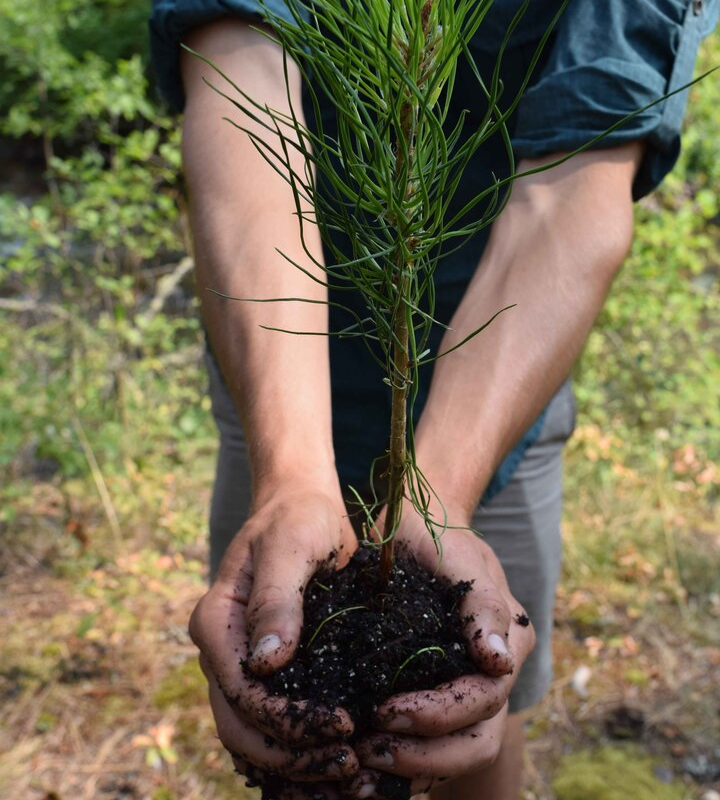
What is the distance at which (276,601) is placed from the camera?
1.04 metres

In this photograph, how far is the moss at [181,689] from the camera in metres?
2.81

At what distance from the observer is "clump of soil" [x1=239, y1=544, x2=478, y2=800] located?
1.01 m

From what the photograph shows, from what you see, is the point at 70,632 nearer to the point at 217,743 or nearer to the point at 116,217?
the point at 217,743

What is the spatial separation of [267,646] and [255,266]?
76 centimetres

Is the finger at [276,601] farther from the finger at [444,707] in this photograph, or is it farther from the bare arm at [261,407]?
the finger at [444,707]

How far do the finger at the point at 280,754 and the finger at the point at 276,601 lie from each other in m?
0.09

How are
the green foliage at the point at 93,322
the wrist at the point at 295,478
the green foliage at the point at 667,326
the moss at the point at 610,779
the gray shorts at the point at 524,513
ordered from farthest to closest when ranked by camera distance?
the green foliage at the point at 667,326, the green foliage at the point at 93,322, the moss at the point at 610,779, the gray shorts at the point at 524,513, the wrist at the point at 295,478

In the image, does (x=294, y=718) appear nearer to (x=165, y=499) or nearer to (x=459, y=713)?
(x=459, y=713)

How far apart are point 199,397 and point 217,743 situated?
7.38 feet

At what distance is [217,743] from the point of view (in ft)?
8.73

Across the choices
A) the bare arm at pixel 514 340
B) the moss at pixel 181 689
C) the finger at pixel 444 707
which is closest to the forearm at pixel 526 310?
the bare arm at pixel 514 340

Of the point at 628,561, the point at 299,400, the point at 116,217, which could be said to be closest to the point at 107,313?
the point at 116,217

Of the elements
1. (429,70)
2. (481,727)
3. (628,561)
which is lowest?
(628,561)

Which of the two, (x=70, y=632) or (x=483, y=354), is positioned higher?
(x=483, y=354)
